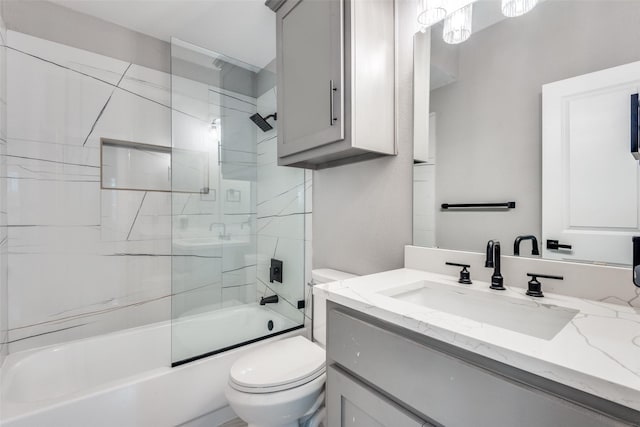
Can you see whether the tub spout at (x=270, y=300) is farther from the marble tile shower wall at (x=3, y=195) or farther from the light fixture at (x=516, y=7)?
the light fixture at (x=516, y=7)

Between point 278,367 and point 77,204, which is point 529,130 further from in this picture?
point 77,204

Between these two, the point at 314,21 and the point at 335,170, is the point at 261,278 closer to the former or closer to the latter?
the point at 335,170

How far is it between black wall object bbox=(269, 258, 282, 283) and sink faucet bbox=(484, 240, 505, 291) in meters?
1.52

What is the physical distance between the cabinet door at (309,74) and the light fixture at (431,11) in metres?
0.35

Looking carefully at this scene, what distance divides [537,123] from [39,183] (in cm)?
259

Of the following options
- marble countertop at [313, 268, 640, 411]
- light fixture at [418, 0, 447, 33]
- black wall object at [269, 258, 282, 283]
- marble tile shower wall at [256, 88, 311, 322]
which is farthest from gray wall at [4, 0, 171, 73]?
marble countertop at [313, 268, 640, 411]

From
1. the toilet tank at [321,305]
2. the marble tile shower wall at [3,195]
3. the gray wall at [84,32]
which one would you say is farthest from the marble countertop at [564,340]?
the gray wall at [84,32]

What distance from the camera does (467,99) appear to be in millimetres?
1169

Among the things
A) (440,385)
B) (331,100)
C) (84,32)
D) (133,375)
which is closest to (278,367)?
(133,375)

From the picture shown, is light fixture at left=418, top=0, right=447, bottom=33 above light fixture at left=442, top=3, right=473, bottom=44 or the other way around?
above

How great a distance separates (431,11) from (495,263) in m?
1.08

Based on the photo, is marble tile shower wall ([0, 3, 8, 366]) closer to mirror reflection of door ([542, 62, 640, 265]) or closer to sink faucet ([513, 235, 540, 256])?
sink faucet ([513, 235, 540, 256])

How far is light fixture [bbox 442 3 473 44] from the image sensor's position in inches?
45.8

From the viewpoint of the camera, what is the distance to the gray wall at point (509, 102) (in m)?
0.87
